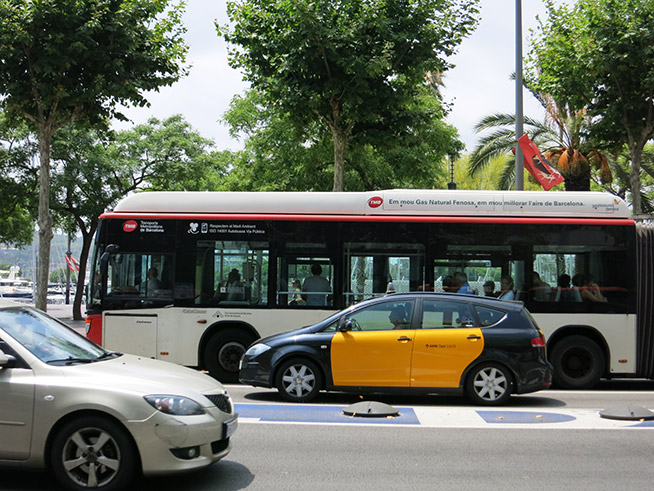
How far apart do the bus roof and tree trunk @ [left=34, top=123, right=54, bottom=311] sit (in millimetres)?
6733

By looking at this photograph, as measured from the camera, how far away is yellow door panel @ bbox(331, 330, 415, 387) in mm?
10023

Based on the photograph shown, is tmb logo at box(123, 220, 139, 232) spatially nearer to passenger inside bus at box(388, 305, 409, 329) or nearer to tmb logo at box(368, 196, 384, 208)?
tmb logo at box(368, 196, 384, 208)

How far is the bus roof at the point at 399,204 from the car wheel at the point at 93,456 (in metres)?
7.72

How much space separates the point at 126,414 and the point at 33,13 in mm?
14274

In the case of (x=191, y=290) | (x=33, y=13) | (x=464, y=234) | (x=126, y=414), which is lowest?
(x=126, y=414)

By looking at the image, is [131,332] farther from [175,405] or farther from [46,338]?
[175,405]

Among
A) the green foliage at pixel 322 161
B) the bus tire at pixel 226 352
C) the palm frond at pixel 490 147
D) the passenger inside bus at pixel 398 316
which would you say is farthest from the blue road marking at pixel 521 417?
the palm frond at pixel 490 147

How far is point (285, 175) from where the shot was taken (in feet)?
96.6

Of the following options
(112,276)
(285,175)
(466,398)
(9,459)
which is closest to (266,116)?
(285,175)

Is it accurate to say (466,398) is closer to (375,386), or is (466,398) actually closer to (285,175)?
Answer: (375,386)

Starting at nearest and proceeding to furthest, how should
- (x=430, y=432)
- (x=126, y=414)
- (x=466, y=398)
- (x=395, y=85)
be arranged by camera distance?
(x=126, y=414), (x=430, y=432), (x=466, y=398), (x=395, y=85)

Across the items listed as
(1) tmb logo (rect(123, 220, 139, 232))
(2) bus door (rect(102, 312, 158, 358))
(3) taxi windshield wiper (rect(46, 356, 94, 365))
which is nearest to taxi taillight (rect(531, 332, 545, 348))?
(3) taxi windshield wiper (rect(46, 356, 94, 365))

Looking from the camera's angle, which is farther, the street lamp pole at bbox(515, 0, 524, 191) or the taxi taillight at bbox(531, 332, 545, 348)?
the street lamp pole at bbox(515, 0, 524, 191)

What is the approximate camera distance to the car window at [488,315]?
1016 cm
